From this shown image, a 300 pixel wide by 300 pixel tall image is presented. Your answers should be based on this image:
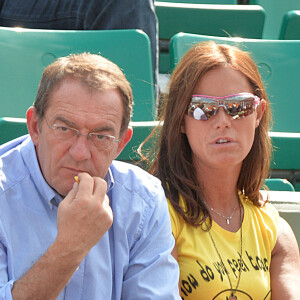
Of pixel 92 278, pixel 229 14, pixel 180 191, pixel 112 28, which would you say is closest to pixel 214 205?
pixel 180 191

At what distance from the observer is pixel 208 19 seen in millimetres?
3514

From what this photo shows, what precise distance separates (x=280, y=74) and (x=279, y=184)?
0.91 meters

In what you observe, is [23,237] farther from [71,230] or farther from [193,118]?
[193,118]

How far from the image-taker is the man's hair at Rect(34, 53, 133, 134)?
4.66 ft

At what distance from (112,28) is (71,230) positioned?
186cm

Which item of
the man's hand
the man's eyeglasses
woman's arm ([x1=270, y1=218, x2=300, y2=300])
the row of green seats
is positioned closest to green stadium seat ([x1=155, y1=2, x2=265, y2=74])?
the row of green seats

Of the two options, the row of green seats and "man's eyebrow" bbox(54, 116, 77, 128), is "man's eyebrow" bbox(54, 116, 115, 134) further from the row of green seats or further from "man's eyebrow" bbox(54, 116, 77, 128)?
the row of green seats

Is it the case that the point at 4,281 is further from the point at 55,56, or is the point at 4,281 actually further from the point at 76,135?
the point at 55,56

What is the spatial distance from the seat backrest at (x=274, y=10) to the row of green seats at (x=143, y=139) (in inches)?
76.0

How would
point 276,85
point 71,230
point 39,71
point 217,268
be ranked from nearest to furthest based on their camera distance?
point 71,230 → point 217,268 → point 39,71 → point 276,85

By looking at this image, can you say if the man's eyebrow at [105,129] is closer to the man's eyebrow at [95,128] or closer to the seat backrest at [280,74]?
the man's eyebrow at [95,128]

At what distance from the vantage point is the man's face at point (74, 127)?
1.40 meters

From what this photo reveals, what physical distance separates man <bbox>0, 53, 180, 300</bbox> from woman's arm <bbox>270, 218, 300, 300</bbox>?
0.39m

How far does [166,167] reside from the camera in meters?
1.89
